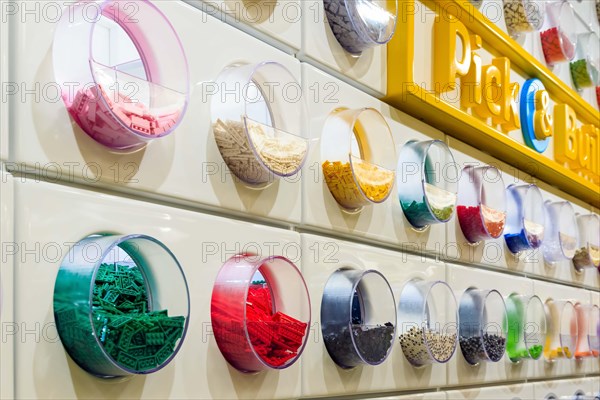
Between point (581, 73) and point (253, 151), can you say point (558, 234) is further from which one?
point (253, 151)

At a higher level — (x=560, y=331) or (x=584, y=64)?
(x=584, y=64)

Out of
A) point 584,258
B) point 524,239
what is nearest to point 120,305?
point 524,239

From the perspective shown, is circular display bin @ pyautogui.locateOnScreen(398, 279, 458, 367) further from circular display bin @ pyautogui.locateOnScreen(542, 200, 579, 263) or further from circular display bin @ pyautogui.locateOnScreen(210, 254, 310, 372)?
circular display bin @ pyautogui.locateOnScreen(542, 200, 579, 263)

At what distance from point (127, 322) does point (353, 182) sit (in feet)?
2.68

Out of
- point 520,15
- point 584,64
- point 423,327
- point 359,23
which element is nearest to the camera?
point 359,23

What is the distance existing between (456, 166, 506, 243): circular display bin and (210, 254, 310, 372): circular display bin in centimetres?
106

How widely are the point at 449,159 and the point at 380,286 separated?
1.99 feet

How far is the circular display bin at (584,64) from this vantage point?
12.6 feet

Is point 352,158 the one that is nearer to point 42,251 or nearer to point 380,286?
point 380,286

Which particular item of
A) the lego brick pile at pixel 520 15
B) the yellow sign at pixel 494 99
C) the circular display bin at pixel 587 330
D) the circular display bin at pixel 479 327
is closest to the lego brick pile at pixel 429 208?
the yellow sign at pixel 494 99

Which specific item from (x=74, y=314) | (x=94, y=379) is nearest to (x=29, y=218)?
(x=74, y=314)

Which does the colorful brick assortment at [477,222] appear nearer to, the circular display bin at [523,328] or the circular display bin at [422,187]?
the circular display bin at [422,187]

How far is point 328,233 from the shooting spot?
1901 millimetres

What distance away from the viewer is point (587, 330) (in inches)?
135
